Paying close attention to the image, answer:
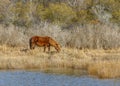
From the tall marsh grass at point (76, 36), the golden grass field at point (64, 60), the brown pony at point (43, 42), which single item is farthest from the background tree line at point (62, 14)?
the golden grass field at point (64, 60)

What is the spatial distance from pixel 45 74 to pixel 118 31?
1488 cm

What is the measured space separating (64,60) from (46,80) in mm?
5946

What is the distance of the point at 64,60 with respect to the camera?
24266 mm

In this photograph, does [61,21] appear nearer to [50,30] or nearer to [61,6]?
[61,6]

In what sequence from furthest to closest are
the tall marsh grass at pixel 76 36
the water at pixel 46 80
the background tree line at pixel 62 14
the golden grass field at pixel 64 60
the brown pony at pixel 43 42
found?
the background tree line at pixel 62 14, the tall marsh grass at pixel 76 36, the brown pony at pixel 43 42, the golden grass field at pixel 64 60, the water at pixel 46 80

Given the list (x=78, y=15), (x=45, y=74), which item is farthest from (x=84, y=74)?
(x=78, y=15)

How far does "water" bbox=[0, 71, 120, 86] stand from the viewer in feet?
56.8

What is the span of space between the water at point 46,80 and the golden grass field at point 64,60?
3.41 ft

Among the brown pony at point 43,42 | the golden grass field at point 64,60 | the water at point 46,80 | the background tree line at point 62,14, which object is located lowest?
the water at point 46,80

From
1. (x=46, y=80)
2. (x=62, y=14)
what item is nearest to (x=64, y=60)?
(x=46, y=80)

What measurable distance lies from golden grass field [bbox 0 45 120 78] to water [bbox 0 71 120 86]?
104cm

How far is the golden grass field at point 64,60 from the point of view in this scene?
19828 millimetres

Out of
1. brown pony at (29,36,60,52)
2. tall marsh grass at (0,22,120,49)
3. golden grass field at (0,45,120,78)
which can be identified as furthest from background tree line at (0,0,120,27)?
golden grass field at (0,45,120,78)

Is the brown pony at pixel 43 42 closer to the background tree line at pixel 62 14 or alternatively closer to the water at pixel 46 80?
the water at pixel 46 80
